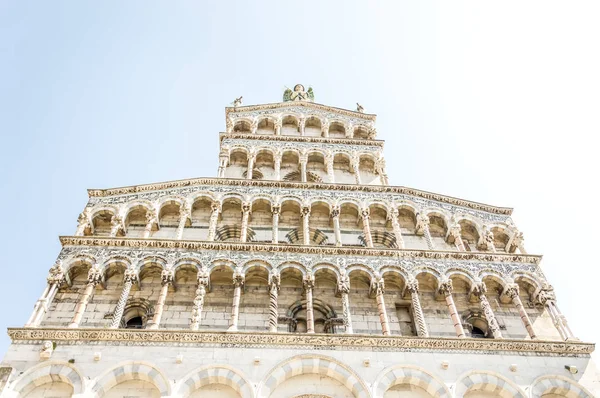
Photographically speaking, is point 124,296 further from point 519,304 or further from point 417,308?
point 519,304

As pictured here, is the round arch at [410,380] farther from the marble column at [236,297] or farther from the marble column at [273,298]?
the marble column at [236,297]

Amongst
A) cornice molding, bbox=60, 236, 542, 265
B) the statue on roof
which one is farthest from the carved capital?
the statue on roof

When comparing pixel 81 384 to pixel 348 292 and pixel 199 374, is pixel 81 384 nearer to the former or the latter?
pixel 199 374

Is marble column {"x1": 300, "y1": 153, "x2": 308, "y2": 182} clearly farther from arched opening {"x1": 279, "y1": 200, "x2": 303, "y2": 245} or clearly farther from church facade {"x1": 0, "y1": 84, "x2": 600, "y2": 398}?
arched opening {"x1": 279, "y1": 200, "x2": 303, "y2": 245}

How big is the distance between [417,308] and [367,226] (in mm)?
3170

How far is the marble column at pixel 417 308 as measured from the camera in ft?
40.4

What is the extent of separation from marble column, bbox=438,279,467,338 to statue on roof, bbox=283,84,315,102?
41.2 ft

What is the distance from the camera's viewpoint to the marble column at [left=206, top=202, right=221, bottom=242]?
14414 mm

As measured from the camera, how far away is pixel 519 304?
13180 millimetres

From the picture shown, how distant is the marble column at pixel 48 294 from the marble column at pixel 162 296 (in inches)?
95.5

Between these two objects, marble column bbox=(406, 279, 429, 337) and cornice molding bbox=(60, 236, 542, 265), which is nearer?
marble column bbox=(406, 279, 429, 337)

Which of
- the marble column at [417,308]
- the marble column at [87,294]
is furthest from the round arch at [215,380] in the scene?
the marble column at [417,308]

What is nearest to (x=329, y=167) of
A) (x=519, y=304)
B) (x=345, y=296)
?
(x=345, y=296)

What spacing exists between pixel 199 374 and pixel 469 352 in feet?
19.9
